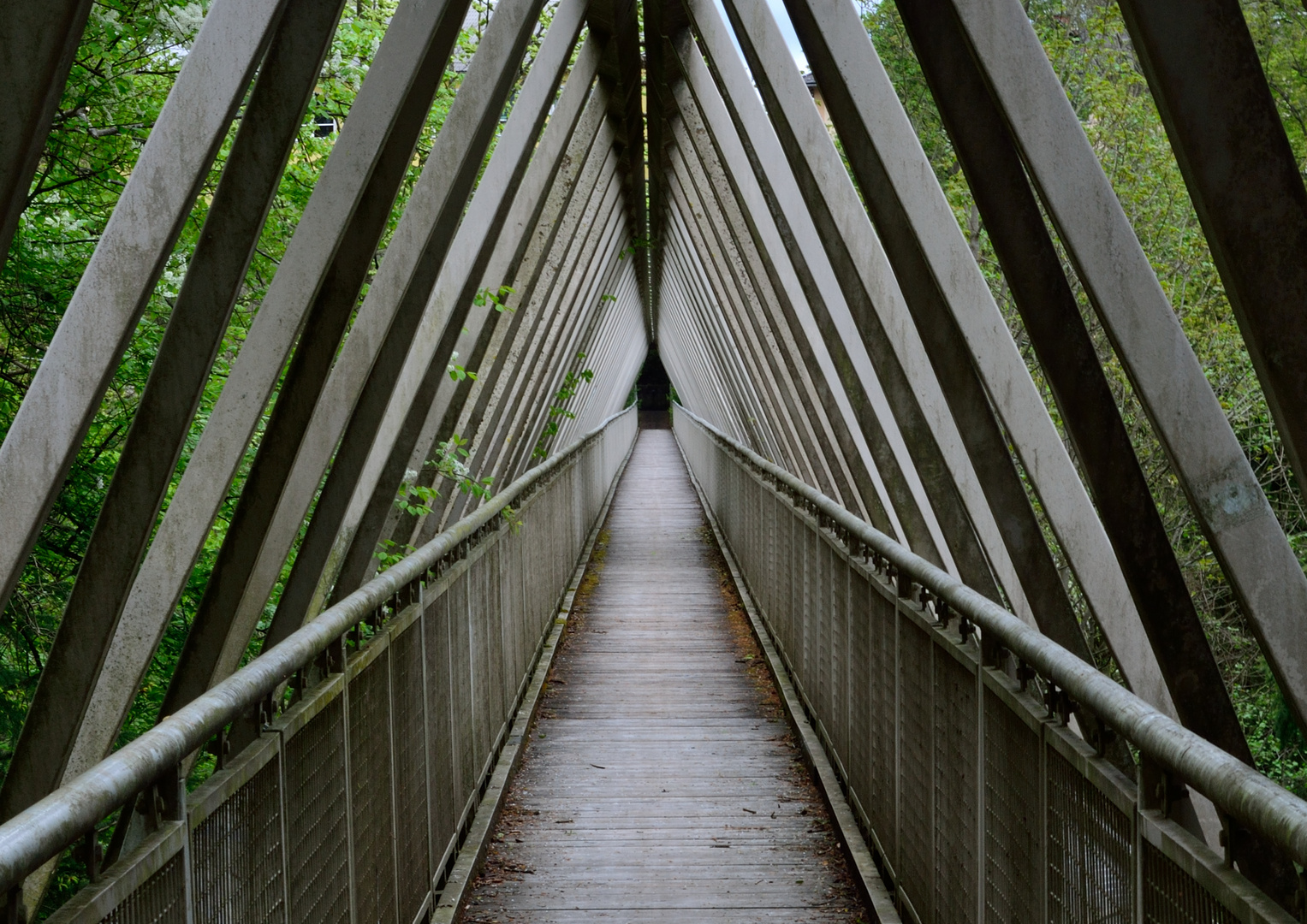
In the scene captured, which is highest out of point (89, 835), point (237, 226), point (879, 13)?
point (879, 13)

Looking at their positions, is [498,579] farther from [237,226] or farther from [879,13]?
[879,13]

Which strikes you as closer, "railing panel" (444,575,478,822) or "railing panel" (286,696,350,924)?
"railing panel" (286,696,350,924)

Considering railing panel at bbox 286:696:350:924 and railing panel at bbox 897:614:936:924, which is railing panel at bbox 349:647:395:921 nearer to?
railing panel at bbox 286:696:350:924

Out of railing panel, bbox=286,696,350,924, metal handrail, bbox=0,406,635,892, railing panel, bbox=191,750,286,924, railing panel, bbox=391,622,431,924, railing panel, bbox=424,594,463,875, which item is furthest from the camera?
railing panel, bbox=424,594,463,875

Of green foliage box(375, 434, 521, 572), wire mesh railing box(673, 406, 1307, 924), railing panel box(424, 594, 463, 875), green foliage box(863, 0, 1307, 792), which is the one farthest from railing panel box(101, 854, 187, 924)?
green foliage box(863, 0, 1307, 792)

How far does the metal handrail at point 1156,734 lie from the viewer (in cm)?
160

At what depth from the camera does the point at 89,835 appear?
1.70 meters

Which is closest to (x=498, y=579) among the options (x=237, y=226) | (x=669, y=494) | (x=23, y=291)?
(x=23, y=291)

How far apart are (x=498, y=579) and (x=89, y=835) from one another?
15.2 ft

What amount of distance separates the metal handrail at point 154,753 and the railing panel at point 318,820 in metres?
0.19

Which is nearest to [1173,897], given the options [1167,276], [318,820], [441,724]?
[318,820]

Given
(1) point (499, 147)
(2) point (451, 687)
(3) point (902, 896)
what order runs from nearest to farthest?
(3) point (902, 896) < (2) point (451, 687) < (1) point (499, 147)

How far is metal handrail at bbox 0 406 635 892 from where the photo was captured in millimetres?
1493

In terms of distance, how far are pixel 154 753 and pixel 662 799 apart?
457cm
